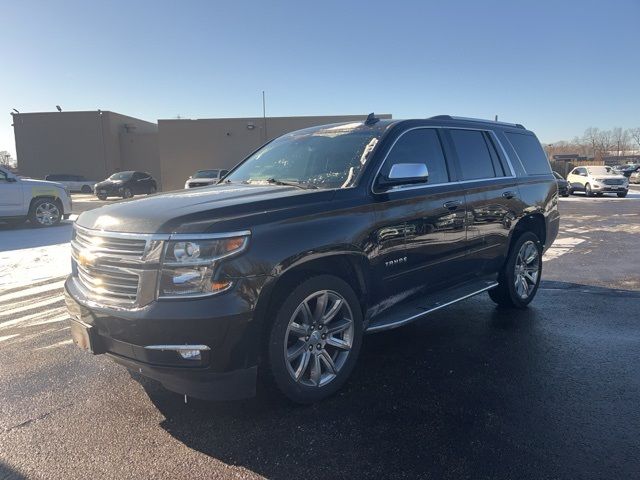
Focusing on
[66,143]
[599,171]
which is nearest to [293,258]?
[599,171]

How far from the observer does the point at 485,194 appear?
15.8ft

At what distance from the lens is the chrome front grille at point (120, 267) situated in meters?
2.80

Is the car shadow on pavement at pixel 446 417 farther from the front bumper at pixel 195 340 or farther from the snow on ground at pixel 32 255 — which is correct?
the snow on ground at pixel 32 255

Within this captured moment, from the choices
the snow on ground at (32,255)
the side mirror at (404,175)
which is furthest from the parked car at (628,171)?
the side mirror at (404,175)

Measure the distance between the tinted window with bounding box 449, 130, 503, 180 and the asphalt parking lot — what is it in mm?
1577

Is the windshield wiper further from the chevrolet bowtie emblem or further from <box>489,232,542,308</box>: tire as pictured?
<box>489,232,542,308</box>: tire

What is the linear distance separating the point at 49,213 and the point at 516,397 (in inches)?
531

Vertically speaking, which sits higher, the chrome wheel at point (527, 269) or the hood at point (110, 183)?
the hood at point (110, 183)

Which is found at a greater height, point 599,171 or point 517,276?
point 599,171

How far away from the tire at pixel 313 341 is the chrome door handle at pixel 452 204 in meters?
1.37

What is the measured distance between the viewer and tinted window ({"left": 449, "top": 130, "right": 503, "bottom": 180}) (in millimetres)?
4711

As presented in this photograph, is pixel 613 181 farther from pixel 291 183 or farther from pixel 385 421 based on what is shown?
pixel 385 421

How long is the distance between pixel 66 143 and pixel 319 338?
1658 inches

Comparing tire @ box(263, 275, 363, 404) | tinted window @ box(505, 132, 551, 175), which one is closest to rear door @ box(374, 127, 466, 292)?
tire @ box(263, 275, 363, 404)
